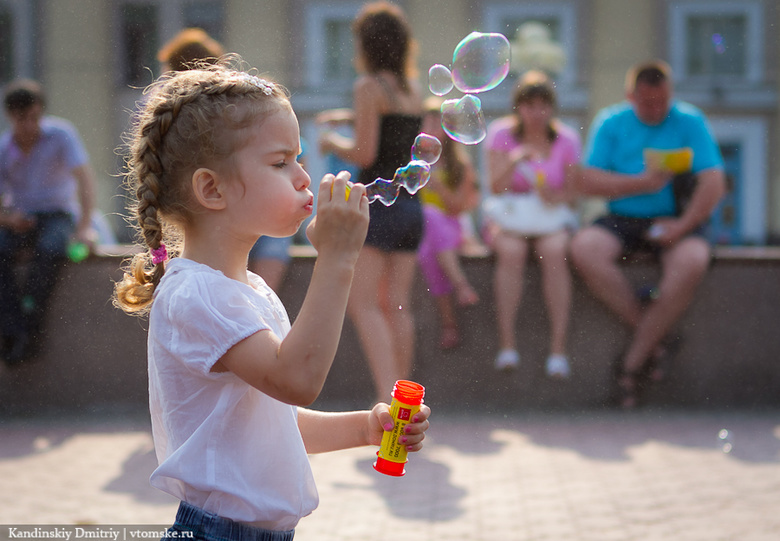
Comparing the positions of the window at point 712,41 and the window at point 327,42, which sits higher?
the window at point 712,41

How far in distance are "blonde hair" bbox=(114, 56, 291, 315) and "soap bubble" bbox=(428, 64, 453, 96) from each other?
0.73m

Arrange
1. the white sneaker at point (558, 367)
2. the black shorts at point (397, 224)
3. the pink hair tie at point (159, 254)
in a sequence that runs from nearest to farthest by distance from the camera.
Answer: the pink hair tie at point (159, 254)
the black shorts at point (397, 224)
the white sneaker at point (558, 367)

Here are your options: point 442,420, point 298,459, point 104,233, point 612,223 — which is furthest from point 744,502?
point 104,233

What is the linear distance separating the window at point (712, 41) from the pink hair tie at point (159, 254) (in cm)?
895

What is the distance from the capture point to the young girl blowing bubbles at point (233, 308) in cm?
114

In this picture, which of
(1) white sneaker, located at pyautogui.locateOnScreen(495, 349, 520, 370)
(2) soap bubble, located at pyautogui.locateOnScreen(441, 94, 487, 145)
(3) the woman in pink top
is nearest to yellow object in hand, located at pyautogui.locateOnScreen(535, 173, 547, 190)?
(3) the woman in pink top

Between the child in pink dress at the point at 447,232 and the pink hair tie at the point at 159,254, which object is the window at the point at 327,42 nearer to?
the child in pink dress at the point at 447,232

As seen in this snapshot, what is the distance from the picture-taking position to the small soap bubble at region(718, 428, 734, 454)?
2.96m

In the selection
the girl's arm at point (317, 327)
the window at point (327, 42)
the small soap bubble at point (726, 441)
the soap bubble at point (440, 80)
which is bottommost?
the small soap bubble at point (726, 441)

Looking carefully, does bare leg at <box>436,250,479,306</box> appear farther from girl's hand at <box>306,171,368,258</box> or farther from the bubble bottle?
girl's hand at <box>306,171,368,258</box>

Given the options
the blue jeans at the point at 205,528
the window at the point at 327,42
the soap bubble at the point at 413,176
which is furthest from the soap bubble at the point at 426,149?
the window at the point at 327,42

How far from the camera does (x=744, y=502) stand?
2467mm

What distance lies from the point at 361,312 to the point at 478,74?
91 cm

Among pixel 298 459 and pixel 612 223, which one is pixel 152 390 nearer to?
pixel 298 459
